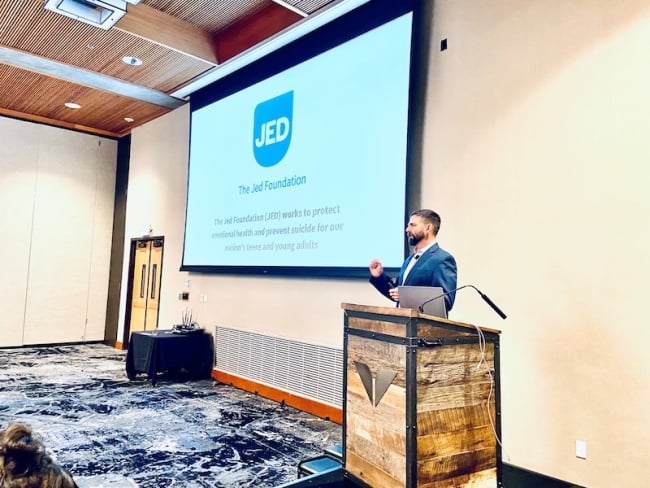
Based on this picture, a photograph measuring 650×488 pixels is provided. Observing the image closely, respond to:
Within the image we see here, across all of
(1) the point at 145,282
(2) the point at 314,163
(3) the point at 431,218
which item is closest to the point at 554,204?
(3) the point at 431,218

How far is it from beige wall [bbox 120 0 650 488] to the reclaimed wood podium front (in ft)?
3.72

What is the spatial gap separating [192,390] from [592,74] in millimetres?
4620

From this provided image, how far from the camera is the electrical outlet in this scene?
105 inches

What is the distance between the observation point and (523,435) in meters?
2.94

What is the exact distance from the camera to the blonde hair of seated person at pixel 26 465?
0.88m

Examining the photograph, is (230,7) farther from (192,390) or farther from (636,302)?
(636,302)

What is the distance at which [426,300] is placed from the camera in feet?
6.44

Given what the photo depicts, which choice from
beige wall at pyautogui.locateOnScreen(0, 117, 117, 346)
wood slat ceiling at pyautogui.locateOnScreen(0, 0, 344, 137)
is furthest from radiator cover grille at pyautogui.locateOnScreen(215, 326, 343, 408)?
beige wall at pyautogui.locateOnScreen(0, 117, 117, 346)

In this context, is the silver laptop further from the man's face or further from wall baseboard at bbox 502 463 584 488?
wall baseboard at bbox 502 463 584 488

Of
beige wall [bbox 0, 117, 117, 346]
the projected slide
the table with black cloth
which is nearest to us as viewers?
the projected slide

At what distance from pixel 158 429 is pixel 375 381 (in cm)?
266

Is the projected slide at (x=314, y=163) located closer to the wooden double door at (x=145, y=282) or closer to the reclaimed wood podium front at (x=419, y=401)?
the wooden double door at (x=145, y=282)

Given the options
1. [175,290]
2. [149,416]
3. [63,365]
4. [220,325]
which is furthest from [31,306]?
[149,416]

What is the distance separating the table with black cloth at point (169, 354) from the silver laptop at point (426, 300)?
13.1 feet
